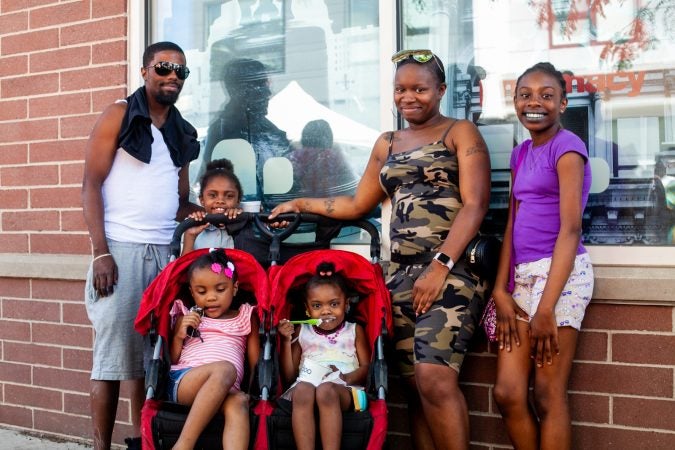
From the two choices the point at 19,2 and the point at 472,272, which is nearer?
the point at 472,272

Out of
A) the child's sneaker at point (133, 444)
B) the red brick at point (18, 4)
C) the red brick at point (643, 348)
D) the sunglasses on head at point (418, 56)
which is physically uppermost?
the red brick at point (18, 4)

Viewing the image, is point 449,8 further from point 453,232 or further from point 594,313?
point 594,313

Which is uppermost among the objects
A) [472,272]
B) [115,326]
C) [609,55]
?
[609,55]

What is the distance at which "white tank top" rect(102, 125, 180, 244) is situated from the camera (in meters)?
3.83

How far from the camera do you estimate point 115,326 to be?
3.79 m

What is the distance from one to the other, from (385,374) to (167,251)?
140cm

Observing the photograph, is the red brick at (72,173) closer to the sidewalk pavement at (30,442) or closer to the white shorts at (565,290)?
the sidewalk pavement at (30,442)

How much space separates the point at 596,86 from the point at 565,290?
3.92 ft

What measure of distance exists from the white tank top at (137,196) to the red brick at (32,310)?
1227mm

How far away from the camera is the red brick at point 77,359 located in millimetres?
4707

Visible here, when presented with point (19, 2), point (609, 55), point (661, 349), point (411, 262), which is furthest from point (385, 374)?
point (19, 2)

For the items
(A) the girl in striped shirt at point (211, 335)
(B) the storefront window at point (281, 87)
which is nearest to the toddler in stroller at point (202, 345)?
(A) the girl in striped shirt at point (211, 335)

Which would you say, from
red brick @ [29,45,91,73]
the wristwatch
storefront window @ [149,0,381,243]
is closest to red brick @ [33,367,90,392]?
storefront window @ [149,0,381,243]

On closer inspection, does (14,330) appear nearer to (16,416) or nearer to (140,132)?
(16,416)
